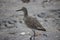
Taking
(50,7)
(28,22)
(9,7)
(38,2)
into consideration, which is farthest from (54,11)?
(9,7)

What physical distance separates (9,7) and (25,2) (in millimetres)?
270

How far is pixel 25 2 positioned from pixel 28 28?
703 mm

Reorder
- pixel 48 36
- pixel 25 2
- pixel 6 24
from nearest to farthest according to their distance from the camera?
pixel 48 36
pixel 6 24
pixel 25 2

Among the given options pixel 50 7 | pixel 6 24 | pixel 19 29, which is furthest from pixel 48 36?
pixel 50 7

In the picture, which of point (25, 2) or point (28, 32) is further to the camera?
point (25, 2)

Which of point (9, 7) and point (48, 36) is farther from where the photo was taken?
point (9, 7)

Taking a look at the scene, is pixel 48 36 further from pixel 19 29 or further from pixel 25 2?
pixel 25 2

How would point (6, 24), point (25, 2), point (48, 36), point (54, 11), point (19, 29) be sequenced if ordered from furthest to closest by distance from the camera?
point (25, 2), point (54, 11), point (6, 24), point (19, 29), point (48, 36)

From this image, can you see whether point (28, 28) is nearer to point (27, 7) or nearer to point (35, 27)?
point (35, 27)

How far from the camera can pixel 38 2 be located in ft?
7.14

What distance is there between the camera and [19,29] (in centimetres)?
147

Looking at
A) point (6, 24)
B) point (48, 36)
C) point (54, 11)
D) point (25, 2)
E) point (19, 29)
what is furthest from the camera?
point (25, 2)

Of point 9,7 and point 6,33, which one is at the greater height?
point 9,7

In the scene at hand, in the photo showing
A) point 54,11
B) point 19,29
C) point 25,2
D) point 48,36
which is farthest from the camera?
point 25,2
